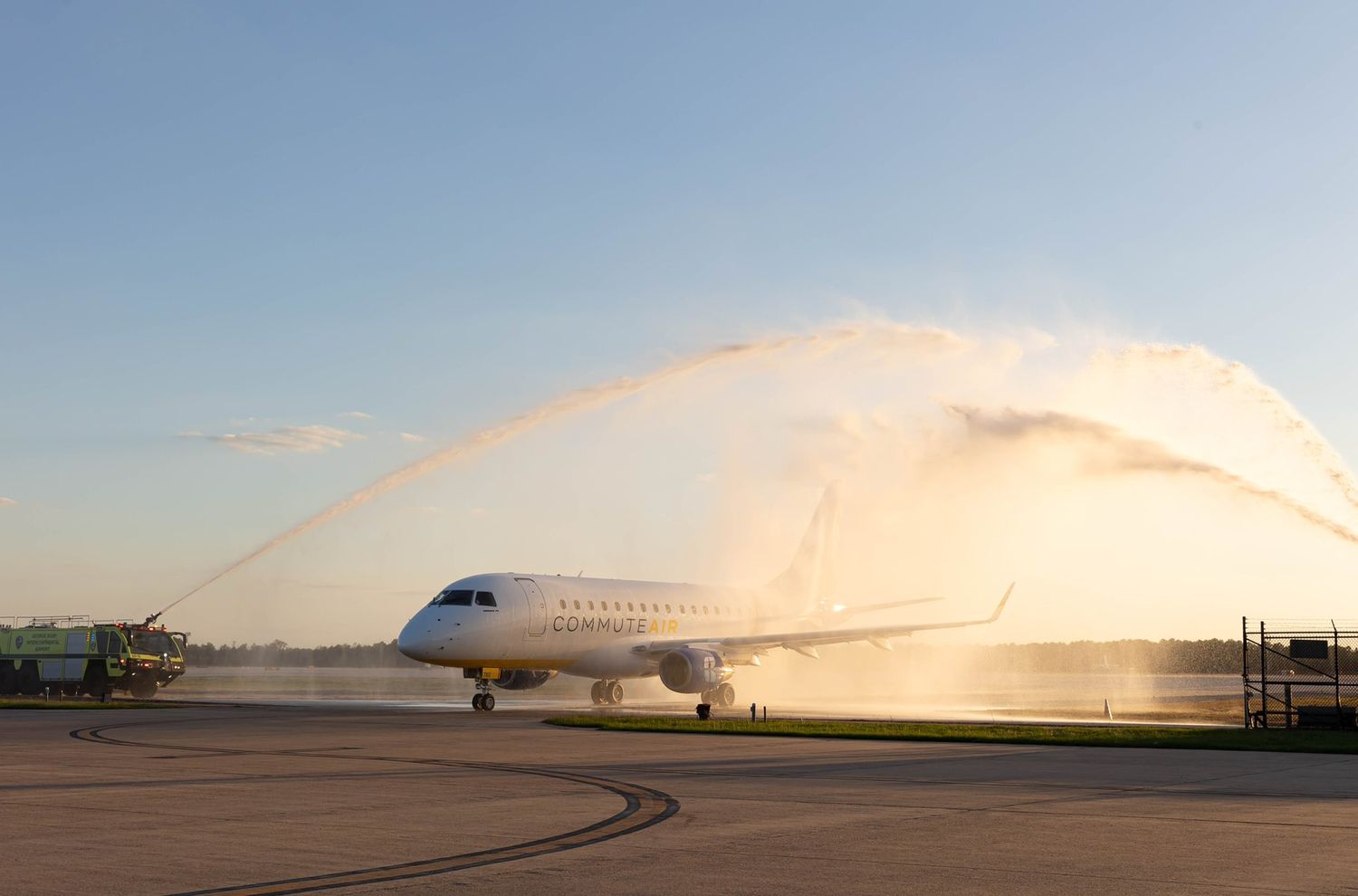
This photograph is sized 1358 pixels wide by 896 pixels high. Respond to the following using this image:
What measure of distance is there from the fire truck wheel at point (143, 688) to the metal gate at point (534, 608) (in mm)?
22373

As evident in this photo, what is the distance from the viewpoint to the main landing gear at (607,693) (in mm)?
51562

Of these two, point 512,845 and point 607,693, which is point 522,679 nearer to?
point 607,693

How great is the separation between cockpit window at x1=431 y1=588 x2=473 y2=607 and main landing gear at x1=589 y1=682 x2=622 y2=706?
9.22 metres

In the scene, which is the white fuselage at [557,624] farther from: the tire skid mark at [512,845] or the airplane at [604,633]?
the tire skid mark at [512,845]

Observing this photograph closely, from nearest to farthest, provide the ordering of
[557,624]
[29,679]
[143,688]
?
[557,624]
[143,688]
[29,679]

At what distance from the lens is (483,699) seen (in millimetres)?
44781

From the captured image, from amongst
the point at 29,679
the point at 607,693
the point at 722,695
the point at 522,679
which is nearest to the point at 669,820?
the point at 522,679

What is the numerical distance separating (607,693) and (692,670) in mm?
5655

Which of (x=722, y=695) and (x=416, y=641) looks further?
(x=722, y=695)

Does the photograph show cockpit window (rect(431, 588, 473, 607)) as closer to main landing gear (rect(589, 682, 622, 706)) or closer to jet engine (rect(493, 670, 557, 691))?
jet engine (rect(493, 670, 557, 691))

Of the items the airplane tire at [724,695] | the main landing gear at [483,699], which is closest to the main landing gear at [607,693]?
the airplane tire at [724,695]

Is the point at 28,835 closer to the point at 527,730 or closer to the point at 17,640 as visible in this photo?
the point at 527,730

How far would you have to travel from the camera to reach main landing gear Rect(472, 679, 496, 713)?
44281 mm

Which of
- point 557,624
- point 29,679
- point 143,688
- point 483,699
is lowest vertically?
point 143,688
